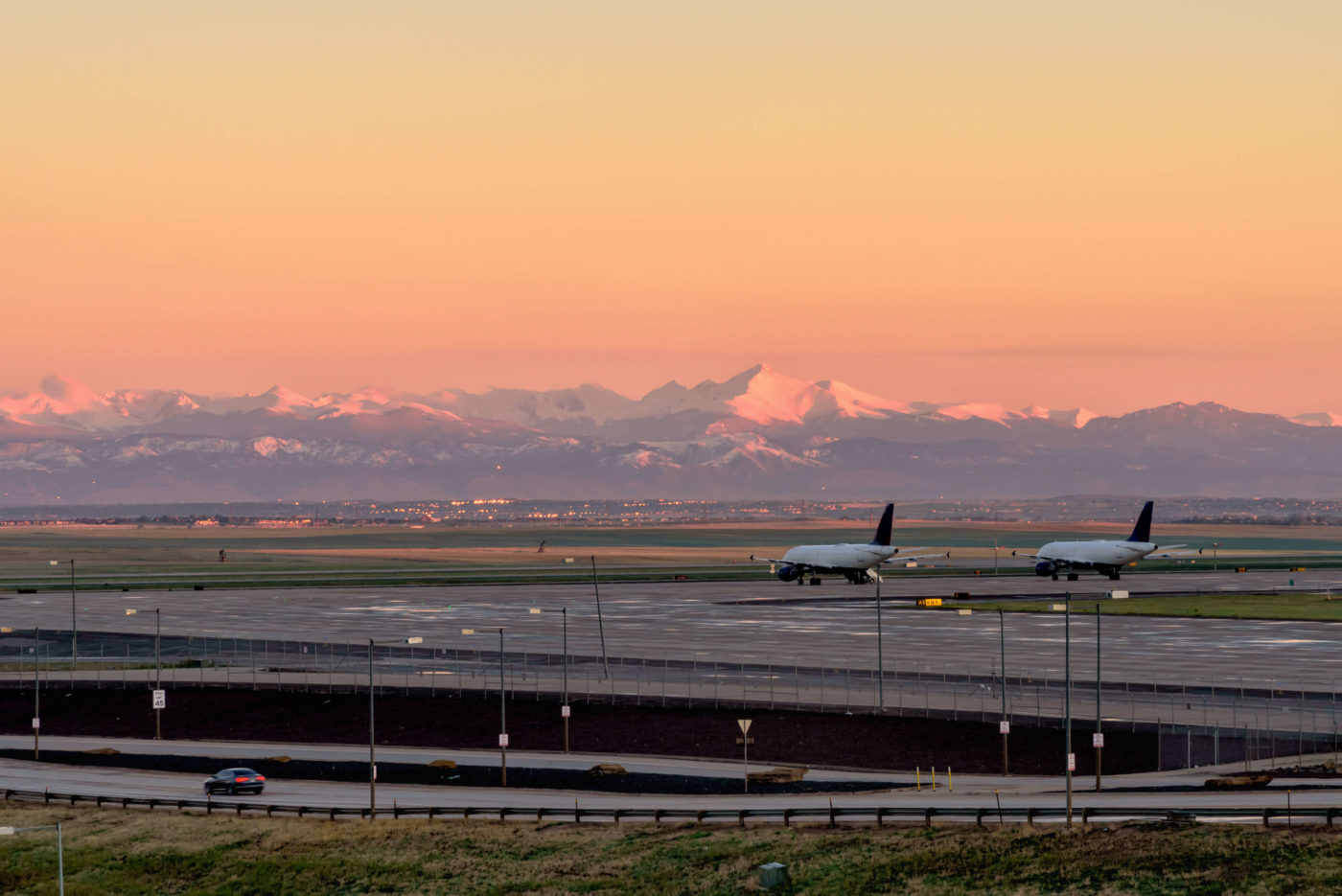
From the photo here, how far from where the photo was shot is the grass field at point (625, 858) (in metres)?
56.2

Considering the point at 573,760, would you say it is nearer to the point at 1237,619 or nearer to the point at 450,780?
the point at 450,780

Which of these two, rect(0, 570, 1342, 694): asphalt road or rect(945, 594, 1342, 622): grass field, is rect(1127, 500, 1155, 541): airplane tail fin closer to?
rect(0, 570, 1342, 694): asphalt road

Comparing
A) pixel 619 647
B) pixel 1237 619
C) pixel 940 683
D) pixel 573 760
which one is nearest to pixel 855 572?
pixel 1237 619

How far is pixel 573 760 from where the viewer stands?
8788cm

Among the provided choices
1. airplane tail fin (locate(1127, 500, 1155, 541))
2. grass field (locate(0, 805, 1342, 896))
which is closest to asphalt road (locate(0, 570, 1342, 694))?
airplane tail fin (locate(1127, 500, 1155, 541))

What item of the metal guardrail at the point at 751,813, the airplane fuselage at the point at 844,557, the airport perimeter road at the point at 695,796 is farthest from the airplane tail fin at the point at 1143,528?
the metal guardrail at the point at 751,813

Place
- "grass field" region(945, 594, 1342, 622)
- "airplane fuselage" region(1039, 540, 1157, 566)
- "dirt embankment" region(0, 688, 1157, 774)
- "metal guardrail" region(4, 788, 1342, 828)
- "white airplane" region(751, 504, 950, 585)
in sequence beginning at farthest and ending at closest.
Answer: "airplane fuselage" region(1039, 540, 1157, 566) < "white airplane" region(751, 504, 950, 585) < "grass field" region(945, 594, 1342, 622) < "dirt embankment" region(0, 688, 1157, 774) < "metal guardrail" region(4, 788, 1342, 828)

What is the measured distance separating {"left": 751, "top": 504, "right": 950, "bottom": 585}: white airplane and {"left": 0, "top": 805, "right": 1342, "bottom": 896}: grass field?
384 feet

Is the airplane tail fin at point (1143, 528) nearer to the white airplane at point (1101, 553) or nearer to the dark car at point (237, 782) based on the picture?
the white airplane at point (1101, 553)

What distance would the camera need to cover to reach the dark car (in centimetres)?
7812

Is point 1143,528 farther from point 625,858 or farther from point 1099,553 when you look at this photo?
point 625,858

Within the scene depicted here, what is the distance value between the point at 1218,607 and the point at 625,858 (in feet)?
354

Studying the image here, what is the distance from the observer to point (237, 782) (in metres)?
Answer: 78.1

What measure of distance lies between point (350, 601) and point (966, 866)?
405 ft
